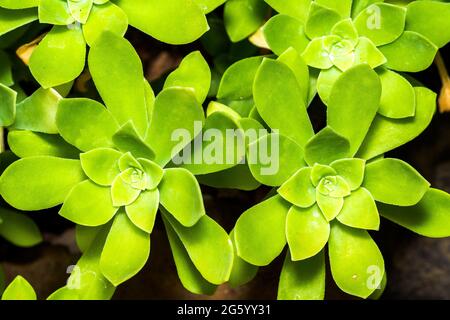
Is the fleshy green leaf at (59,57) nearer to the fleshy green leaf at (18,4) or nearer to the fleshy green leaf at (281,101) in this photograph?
the fleshy green leaf at (18,4)

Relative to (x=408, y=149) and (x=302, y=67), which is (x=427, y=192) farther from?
(x=408, y=149)

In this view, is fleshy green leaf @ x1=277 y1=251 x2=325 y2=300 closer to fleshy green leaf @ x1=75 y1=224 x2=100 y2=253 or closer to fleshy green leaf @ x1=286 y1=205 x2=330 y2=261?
fleshy green leaf @ x1=286 y1=205 x2=330 y2=261

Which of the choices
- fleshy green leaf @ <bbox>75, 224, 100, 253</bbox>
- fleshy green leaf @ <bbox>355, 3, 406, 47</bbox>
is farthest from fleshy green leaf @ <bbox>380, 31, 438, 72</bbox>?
fleshy green leaf @ <bbox>75, 224, 100, 253</bbox>

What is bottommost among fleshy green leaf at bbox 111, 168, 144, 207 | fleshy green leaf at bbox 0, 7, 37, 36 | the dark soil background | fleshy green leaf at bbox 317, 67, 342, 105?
the dark soil background

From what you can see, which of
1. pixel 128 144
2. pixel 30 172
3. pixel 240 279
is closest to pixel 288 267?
pixel 240 279

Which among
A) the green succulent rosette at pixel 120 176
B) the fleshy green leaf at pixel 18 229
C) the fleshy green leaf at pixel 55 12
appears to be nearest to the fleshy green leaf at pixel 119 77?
the green succulent rosette at pixel 120 176

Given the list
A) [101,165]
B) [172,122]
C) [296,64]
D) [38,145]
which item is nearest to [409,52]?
[296,64]
